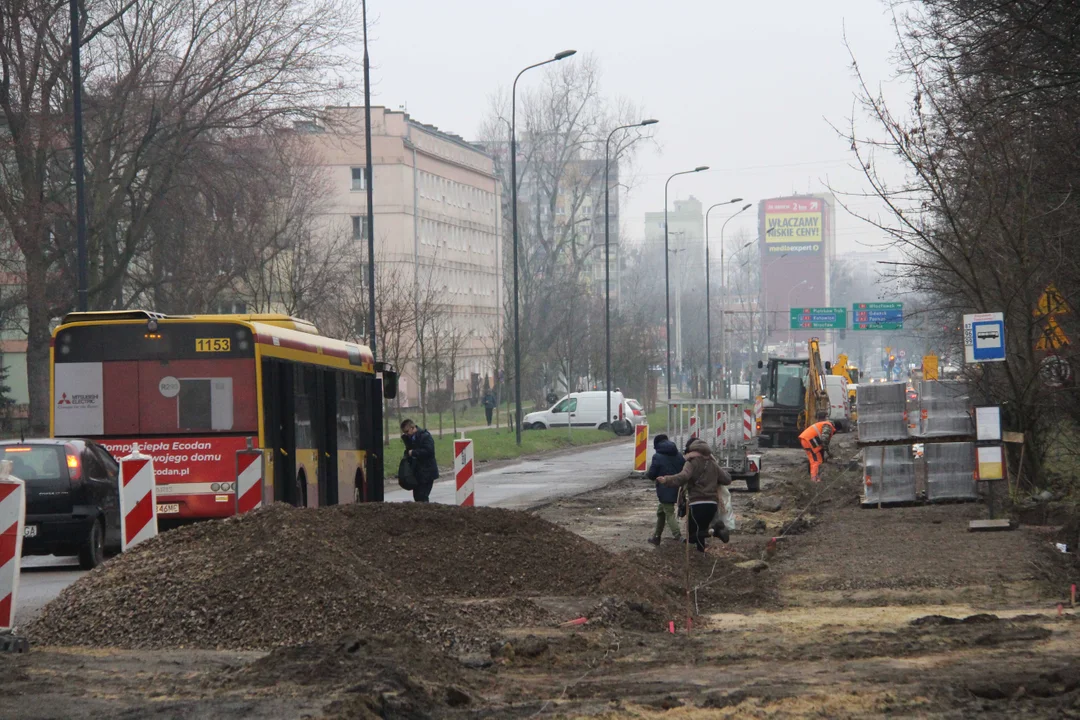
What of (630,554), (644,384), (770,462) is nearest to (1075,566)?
(630,554)

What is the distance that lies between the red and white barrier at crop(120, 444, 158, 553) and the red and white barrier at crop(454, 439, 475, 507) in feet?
20.9

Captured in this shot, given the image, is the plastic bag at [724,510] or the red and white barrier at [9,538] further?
the plastic bag at [724,510]

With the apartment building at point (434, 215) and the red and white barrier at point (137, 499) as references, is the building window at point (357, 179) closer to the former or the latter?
the apartment building at point (434, 215)

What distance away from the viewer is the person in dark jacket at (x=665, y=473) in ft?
57.0

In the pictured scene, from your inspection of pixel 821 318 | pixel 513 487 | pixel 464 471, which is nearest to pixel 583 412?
pixel 513 487

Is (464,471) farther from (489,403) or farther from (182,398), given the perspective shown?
(489,403)

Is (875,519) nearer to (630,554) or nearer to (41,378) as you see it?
(630,554)

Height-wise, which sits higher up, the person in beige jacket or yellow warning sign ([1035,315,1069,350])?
yellow warning sign ([1035,315,1069,350])

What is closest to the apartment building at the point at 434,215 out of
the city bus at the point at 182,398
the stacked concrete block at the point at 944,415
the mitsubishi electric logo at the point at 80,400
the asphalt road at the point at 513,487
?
the asphalt road at the point at 513,487

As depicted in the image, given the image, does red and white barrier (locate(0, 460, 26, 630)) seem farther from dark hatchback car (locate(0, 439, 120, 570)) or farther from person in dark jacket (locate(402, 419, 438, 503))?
person in dark jacket (locate(402, 419, 438, 503))

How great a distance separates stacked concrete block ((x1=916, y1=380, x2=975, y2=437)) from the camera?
896 inches

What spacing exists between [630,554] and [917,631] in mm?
5258

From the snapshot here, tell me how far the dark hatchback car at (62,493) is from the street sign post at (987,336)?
10.3 metres

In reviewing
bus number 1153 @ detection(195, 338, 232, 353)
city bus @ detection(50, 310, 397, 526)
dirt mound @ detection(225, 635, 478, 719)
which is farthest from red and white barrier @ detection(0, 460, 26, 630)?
bus number 1153 @ detection(195, 338, 232, 353)
